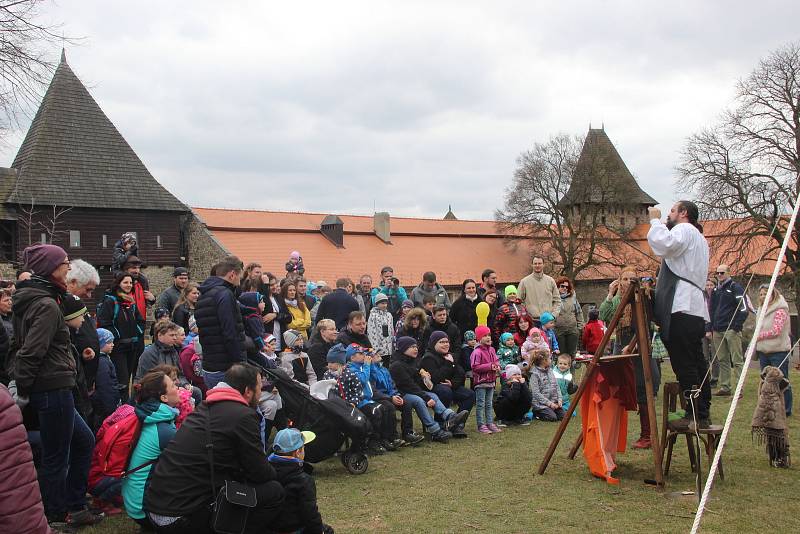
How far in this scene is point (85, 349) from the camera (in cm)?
595

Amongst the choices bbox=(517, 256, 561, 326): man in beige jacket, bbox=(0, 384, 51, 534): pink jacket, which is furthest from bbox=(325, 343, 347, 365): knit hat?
bbox=(0, 384, 51, 534): pink jacket

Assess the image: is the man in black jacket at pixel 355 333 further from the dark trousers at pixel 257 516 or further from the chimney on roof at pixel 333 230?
the chimney on roof at pixel 333 230

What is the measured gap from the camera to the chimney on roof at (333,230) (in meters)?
49.0

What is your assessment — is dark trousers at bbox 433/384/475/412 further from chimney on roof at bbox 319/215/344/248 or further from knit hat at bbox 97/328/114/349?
chimney on roof at bbox 319/215/344/248

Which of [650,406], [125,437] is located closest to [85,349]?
[125,437]

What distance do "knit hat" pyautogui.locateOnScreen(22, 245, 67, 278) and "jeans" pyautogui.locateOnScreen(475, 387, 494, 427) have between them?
5497mm

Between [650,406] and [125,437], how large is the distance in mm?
4166

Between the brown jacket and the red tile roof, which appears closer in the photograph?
the brown jacket

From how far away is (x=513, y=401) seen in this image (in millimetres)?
9586

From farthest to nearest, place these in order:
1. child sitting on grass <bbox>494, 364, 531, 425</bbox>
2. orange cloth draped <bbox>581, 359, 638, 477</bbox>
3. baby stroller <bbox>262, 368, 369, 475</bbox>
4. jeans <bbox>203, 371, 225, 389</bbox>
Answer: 1. child sitting on grass <bbox>494, 364, 531, 425</bbox>
2. baby stroller <bbox>262, 368, 369, 475</bbox>
3. jeans <bbox>203, 371, 225, 389</bbox>
4. orange cloth draped <bbox>581, 359, 638, 477</bbox>

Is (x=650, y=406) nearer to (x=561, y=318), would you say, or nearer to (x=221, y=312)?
(x=221, y=312)

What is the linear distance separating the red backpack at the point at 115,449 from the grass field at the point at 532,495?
37cm

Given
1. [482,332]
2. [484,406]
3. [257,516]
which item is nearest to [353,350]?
[484,406]

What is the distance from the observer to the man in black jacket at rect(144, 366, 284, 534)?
4555 millimetres
